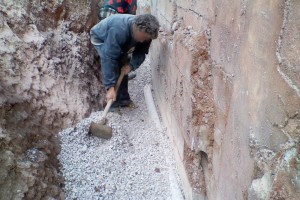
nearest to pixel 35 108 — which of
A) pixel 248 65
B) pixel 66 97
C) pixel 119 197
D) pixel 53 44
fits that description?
pixel 66 97

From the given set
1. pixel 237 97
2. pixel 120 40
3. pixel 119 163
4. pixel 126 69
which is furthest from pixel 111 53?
pixel 237 97

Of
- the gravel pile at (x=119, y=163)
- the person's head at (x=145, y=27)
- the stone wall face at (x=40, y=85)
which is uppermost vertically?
the person's head at (x=145, y=27)

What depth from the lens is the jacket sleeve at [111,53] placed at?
288 centimetres

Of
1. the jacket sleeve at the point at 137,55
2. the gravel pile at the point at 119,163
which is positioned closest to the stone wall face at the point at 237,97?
the gravel pile at the point at 119,163

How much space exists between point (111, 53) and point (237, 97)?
1865 millimetres

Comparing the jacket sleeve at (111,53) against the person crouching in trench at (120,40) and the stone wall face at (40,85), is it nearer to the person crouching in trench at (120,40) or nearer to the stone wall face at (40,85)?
the person crouching in trench at (120,40)

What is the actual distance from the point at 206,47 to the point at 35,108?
60.1 inches

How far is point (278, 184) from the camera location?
2.89 feet

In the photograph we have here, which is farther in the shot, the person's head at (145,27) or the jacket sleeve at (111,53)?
the jacket sleeve at (111,53)

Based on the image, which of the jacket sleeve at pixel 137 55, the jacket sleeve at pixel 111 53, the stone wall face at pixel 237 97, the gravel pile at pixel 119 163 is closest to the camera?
the stone wall face at pixel 237 97

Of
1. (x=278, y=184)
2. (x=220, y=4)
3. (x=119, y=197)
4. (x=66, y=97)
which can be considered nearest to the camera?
(x=278, y=184)

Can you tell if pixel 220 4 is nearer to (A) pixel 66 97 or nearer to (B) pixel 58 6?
(A) pixel 66 97

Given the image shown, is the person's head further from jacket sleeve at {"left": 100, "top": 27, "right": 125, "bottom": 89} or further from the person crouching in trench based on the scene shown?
jacket sleeve at {"left": 100, "top": 27, "right": 125, "bottom": 89}

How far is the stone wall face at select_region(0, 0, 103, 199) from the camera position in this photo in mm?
1909
